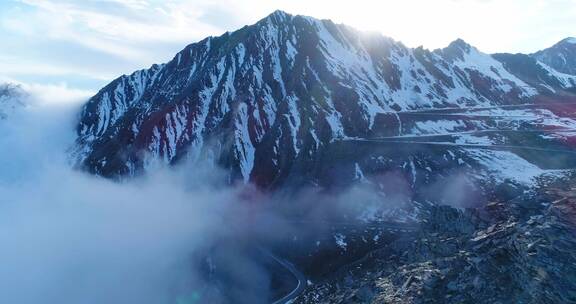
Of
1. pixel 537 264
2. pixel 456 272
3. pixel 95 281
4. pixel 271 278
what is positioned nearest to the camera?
pixel 537 264

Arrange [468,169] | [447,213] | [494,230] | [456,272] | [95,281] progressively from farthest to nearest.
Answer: [468,169] < [95,281] < [447,213] < [494,230] < [456,272]

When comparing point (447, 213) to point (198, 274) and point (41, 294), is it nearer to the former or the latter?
point (198, 274)

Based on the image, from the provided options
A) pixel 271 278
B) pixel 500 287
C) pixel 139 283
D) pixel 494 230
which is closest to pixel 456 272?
pixel 500 287

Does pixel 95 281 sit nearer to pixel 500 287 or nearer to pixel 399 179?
pixel 399 179

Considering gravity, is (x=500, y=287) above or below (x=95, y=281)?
above

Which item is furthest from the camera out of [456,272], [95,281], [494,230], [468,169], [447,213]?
[468,169]

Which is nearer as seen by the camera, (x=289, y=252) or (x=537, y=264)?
(x=537, y=264)

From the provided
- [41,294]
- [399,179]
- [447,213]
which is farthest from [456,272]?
[41,294]

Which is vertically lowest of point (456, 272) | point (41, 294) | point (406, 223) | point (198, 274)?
point (41, 294)

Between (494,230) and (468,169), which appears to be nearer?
(494,230)
